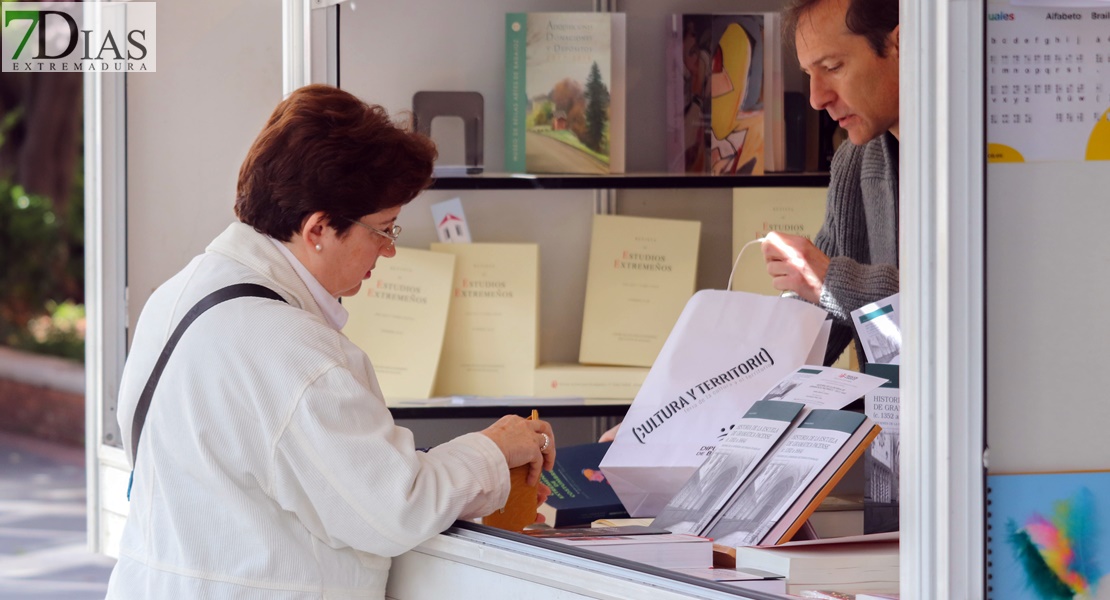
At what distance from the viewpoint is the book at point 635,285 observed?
298 cm

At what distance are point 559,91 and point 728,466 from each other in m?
1.44

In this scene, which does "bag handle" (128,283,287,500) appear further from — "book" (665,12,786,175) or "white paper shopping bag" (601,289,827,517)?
"book" (665,12,786,175)

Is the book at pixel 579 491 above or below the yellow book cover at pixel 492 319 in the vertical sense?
below

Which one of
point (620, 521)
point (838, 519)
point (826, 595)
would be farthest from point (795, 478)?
point (620, 521)

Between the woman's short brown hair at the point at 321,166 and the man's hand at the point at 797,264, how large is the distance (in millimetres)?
789

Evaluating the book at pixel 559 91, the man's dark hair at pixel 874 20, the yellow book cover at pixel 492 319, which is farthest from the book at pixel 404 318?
the man's dark hair at pixel 874 20

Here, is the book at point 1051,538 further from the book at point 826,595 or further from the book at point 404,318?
the book at point 404,318

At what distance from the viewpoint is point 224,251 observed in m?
1.69

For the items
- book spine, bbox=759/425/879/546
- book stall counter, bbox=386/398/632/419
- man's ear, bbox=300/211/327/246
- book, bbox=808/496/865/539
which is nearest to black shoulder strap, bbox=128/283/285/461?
man's ear, bbox=300/211/327/246

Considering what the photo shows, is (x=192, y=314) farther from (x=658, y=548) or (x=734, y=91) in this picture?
(x=734, y=91)

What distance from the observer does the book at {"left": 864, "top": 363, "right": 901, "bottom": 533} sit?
5.45 feet

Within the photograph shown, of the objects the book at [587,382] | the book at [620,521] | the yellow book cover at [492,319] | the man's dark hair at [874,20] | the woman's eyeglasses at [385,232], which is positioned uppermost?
the man's dark hair at [874,20]

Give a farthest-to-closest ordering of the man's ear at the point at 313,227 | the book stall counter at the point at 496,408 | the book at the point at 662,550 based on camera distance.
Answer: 1. the book stall counter at the point at 496,408
2. the man's ear at the point at 313,227
3. the book at the point at 662,550

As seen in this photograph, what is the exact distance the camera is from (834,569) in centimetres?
146
